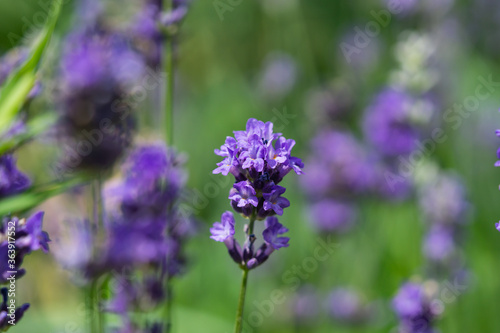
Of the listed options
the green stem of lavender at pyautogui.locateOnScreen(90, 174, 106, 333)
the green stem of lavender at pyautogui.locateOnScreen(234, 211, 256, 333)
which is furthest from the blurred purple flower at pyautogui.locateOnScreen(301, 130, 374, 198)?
the green stem of lavender at pyautogui.locateOnScreen(234, 211, 256, 333)

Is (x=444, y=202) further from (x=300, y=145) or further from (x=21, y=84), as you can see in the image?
(x=21, y=84)

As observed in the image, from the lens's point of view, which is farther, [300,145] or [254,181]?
[300,145]

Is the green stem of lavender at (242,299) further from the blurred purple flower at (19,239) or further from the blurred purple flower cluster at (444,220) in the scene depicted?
the blurred purple flower cluster at (444,220)

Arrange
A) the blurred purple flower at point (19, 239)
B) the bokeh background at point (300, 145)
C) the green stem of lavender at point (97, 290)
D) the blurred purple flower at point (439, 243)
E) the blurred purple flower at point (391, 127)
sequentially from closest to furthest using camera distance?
the blurred purple flower at point (19, 239)
the green stem of lavender at point (97, 290)
the blurred purple flower at point (439, 243)
the blurred purple flower at point (391, 127)
the bokeh background at point (300, 145)

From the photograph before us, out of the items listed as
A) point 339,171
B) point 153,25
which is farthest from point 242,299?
point 339,171

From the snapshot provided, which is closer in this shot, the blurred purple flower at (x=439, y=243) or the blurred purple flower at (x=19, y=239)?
the blurred purple flower at (x=19, y=239)

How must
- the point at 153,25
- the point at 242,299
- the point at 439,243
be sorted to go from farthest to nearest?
1. the point at 439,243
2. the point at 153,25
3. the point at 242,299

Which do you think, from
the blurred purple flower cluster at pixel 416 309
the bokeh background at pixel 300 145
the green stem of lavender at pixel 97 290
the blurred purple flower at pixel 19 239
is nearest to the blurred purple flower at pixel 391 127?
the bokeh background at pixel 300 145
